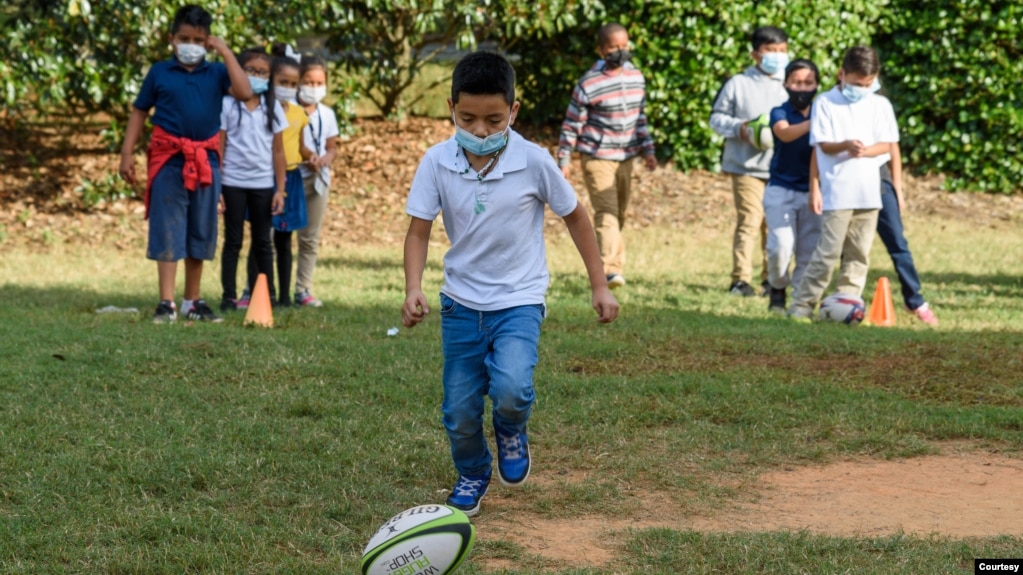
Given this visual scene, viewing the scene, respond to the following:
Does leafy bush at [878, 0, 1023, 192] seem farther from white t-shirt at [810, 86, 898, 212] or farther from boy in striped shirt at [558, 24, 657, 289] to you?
white t-shirt at [810, 86, 898, 212]

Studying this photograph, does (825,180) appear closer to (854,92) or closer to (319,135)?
(854,92)

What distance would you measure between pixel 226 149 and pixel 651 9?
730 cm

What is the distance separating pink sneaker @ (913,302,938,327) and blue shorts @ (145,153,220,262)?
5.15m

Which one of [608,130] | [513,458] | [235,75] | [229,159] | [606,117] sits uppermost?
[235,75]

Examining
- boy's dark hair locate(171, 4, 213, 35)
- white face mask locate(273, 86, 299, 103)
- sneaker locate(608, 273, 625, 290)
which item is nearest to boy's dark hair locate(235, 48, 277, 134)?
white face mask locate(273, 86, 299, 103)

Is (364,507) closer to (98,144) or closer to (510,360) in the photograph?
(510,360)

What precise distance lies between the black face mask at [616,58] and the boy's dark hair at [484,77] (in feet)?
19.9

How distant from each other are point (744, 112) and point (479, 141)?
21.1 ft

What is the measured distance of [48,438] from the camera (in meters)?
5.64

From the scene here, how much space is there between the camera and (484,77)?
4508mm

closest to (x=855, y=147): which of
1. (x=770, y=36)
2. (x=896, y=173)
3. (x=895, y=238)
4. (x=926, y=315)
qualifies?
(x=896, y=173)

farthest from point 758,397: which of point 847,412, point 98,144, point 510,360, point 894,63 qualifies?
point 98,144

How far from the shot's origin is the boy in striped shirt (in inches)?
415

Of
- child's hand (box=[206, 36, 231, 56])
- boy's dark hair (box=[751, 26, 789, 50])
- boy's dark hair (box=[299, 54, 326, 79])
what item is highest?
boy's dark hair (box=[751, 26, 789, 50])
